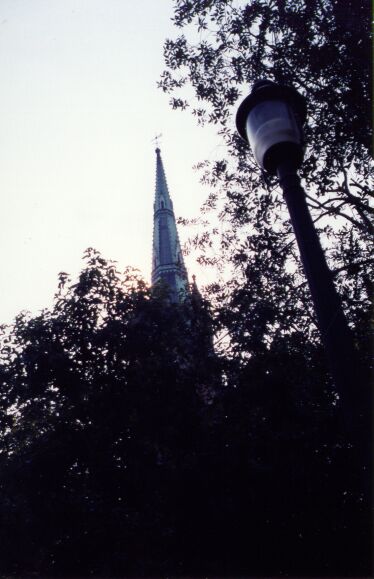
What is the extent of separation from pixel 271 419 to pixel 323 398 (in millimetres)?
1259

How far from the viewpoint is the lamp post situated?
6.58 feet

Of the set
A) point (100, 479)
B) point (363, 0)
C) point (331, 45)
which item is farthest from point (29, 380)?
point (363, 0)

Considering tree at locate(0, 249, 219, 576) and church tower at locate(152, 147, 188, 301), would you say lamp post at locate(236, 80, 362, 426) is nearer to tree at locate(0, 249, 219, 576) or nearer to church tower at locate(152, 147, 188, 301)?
tree at locate(0, 249, 219, 576)

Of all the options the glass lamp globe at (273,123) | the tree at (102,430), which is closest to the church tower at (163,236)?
the tree at (102,430)

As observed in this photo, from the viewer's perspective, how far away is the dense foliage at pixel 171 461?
7.80 m

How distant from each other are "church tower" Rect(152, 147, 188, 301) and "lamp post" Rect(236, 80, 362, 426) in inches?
1686

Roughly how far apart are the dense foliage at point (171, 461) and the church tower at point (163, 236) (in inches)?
1407

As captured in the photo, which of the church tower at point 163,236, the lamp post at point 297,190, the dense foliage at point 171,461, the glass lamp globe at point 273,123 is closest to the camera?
the lamp post at point 297,190

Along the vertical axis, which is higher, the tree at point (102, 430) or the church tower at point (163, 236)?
the church tower at point (163, 236)

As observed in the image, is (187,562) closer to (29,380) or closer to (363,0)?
(29,380)

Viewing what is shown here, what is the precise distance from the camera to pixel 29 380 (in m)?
9.75

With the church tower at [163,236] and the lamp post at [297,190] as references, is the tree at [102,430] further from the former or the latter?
the church tower at [163,236]

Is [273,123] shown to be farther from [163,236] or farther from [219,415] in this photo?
[163,236]

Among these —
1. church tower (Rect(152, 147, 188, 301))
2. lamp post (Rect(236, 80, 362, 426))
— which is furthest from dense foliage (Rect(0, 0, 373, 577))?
church tower (Rect(152, 147, 188, 301))
